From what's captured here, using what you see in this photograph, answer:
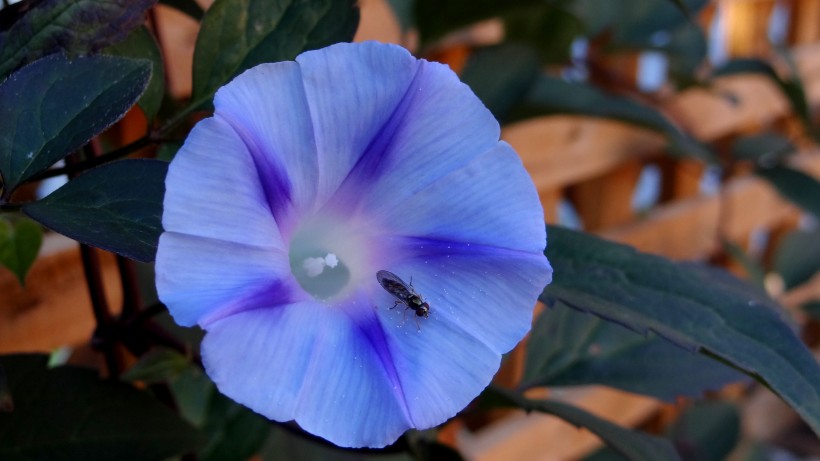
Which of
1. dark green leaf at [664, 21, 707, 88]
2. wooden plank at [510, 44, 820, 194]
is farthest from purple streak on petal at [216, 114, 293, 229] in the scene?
dark green leaf at [664, 21, 707, 88]

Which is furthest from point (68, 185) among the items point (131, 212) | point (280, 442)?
point (280, 442)

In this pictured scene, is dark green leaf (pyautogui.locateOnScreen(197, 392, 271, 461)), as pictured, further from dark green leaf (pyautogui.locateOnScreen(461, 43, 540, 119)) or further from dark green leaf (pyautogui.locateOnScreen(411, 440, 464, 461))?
dark green leaf (pyautogui.locateOnScreen(461, 43, 540, 119))

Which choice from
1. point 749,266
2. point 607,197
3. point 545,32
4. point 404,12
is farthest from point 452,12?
point 607,197

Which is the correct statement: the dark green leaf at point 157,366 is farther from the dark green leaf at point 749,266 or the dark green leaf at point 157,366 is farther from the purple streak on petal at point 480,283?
the dark green leaf at point 749,266

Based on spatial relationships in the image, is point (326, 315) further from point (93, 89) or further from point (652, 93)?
point (652, 93)

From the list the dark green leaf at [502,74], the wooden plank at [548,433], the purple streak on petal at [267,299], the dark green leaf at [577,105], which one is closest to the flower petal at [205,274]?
the purple streak on petal at [267,299]
